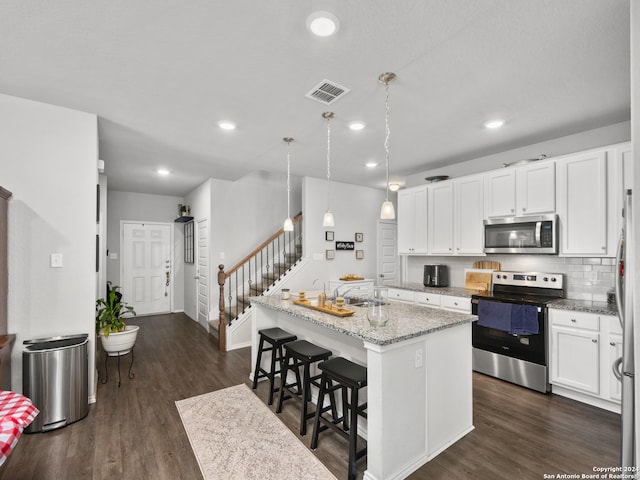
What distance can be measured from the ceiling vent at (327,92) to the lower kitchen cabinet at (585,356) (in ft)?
9.82

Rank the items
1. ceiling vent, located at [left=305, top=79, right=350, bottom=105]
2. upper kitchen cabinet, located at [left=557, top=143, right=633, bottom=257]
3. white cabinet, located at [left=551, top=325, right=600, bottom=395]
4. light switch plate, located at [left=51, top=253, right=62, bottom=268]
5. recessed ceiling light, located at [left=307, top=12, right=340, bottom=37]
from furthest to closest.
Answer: upper kitchen cabinet, located at [left=557, top=143, right=633, bottom=257] → white cabinet, located at [left=551, top=325, right=600, bottom=395] → light switch plate, located at [left=51, top=253, right=62, bottom=268] → ceiling vent, located at [left=305, top=79, right=350, bottom=105] → recessed ceiling light, located at [left=307, top=12, right=340, bottom=37]

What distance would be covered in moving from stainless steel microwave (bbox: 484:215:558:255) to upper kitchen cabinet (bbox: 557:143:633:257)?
0.36 feet

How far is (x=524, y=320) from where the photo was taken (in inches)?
131

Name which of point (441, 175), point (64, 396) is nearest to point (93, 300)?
point (64, 396)

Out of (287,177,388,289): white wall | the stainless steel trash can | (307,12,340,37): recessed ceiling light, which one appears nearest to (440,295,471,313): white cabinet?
(287,177,388,289): white wall

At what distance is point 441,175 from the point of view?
4812 millimetres

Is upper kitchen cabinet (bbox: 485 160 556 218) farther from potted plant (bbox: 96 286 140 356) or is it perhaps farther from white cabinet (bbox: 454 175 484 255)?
potted plant (bbox: 96 286 140 356)

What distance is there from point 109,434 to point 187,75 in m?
2.89

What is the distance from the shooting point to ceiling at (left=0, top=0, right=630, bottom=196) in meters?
1.73

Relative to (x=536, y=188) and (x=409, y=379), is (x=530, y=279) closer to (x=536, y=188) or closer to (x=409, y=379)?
(x=536, y=188)

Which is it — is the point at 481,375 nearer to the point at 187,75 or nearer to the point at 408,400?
the point at 408,400

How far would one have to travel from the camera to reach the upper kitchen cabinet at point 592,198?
3033mm

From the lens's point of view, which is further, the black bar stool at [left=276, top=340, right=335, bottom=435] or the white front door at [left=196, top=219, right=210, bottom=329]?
the white front door at [left=196, top=219, right=210, bottom=329]

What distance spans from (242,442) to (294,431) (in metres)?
0.42
